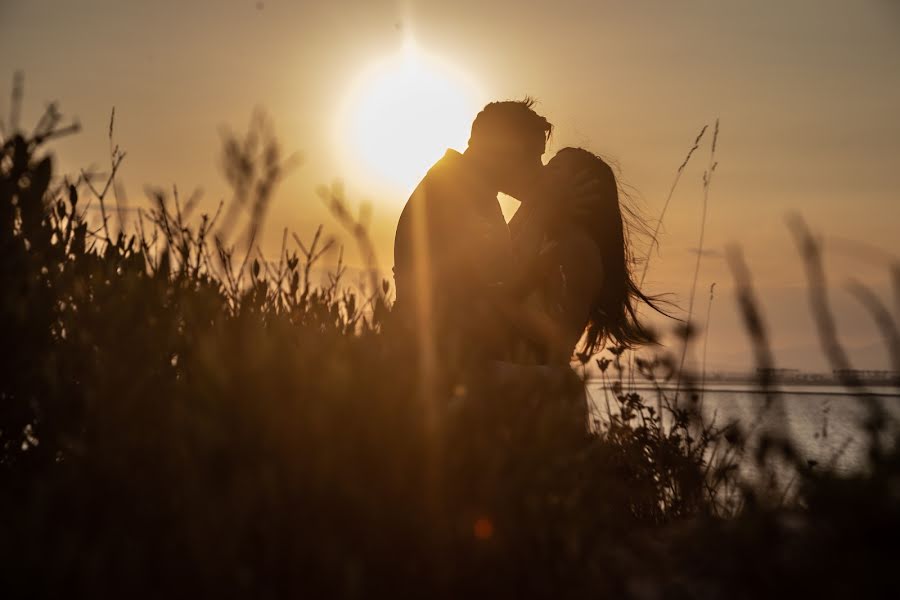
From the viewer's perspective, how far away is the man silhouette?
5492 mm

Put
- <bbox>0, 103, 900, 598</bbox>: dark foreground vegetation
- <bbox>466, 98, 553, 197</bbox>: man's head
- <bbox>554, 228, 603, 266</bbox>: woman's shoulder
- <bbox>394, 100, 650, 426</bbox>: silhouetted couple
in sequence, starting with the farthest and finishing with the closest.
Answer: <bbox>466, 98, 553, 197</bbox>: man's head
<bbox>554, 228, 603, 266</bbox>: woman's shoulder
<bbox>394, 100, 650, 426</bbox>: silhouetted couple
<bbox>0, 103, 900, 598</bbox>: dark foreground vegetation

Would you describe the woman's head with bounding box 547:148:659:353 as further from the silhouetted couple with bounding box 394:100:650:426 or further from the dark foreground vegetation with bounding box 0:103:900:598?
the dark foreground vegetation with bounding box 0:103:900:598

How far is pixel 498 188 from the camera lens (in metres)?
6.78

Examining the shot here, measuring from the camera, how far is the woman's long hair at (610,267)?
6402 millimetres

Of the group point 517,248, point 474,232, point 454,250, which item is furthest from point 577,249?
point 454,250

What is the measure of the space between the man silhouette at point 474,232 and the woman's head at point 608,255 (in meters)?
0.43

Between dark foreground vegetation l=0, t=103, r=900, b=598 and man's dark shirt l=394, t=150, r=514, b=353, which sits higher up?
man's dark shirt l=394, t=150, r=514, b=353

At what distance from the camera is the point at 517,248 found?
18.4 feet

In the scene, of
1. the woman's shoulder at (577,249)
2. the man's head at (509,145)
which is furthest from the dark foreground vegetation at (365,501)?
the man's head at (509,145)

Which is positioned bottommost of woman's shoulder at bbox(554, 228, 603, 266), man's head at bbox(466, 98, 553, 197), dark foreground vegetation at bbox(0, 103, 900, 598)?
dark foreground vegetation at bbox(0, 103, 900, 598)

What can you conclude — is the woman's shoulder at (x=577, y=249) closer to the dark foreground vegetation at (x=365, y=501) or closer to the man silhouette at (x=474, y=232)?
the man silhouette at (x=474, y=232)

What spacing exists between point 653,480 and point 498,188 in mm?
2915

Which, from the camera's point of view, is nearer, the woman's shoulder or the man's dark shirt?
the man's dark shirt

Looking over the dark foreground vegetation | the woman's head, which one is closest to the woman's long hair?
the woman's head
